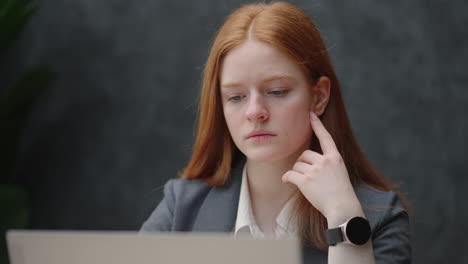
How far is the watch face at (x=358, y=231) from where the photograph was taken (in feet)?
3.59

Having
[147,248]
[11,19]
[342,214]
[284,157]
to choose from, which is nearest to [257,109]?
→ [284,157]

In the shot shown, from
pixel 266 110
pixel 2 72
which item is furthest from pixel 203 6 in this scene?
pixel 266 110

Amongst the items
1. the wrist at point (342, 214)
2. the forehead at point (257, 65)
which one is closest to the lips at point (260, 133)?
the forehead at point (257, 65)

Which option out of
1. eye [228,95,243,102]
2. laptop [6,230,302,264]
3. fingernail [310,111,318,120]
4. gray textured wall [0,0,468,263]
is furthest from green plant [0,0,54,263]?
laptop [6,230,302,264]

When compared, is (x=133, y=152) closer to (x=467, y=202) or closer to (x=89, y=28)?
(x=89, y=28)

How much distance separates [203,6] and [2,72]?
1056mm

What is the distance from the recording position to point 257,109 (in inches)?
46.9

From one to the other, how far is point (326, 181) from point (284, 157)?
145 mm

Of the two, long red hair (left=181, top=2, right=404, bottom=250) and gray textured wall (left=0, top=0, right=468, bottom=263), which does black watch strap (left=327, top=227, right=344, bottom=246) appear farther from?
gray textured wall (left=0, top=0, right=468, bottom=263)

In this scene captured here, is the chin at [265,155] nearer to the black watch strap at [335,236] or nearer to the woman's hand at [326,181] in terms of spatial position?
the woman's hand at [326,181]

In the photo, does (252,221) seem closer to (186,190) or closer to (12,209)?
(186,190)

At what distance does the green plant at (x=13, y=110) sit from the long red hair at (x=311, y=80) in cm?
131

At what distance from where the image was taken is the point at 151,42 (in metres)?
2.68

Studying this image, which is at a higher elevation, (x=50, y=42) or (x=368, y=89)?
(x=50, y=42)
